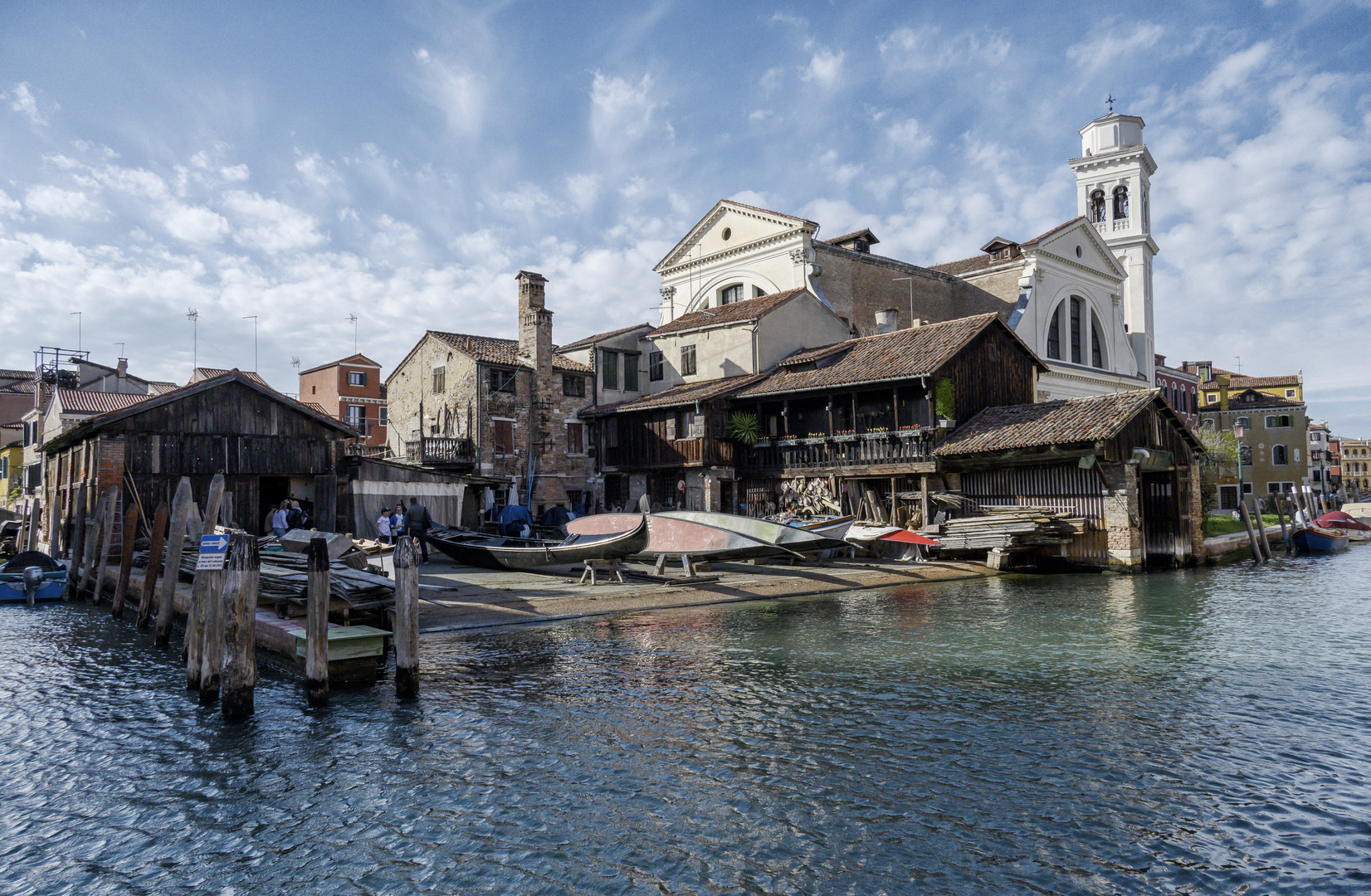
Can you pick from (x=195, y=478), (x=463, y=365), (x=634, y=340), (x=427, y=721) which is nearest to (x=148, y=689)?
(x=427, y=721)

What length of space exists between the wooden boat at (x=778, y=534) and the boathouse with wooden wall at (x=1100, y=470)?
7.11 meters

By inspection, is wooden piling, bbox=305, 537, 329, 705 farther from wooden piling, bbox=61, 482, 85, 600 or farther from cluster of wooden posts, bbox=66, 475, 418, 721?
wooden piling, bbox=61, 482, 85, 600

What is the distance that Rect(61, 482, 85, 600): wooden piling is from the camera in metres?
19.6

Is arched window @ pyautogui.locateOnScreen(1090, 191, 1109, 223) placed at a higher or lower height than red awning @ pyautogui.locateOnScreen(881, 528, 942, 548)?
higher

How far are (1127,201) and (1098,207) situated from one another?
153 cm

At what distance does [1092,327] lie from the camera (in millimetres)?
42031

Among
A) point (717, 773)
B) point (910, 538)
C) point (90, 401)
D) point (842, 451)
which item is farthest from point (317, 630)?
point (90, 401)

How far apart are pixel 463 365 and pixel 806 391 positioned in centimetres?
1396

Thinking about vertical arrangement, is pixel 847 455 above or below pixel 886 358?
below

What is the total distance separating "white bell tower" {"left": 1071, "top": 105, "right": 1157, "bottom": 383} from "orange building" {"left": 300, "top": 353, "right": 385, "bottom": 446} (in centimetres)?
4216

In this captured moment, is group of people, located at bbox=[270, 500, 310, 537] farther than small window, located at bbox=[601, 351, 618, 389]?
No

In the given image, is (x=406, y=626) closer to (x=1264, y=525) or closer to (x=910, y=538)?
(x=910, y=538)

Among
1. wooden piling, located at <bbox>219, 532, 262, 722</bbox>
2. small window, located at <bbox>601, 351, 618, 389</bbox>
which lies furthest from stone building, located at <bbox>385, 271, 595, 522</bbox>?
wooden piling, located at <bbox>219, 532, 262, 722</bbox>

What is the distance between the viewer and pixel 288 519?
21.8 metres
